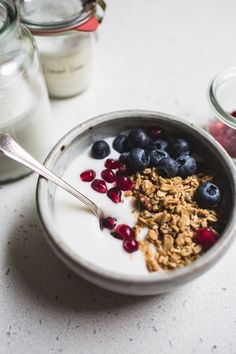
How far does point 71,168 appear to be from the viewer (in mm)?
891

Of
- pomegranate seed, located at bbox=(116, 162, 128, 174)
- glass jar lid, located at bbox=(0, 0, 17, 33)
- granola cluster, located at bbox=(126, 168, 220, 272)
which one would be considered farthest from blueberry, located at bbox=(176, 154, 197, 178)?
glass jar lid, located at bbox=(0, 0, 17, 33)

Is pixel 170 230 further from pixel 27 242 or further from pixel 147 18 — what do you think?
pixel 147 18

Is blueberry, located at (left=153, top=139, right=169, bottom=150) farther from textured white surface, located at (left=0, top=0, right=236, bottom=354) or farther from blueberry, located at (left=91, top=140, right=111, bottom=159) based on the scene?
textured white surface, located at (left=0, top=0, right=236, bottom=354)

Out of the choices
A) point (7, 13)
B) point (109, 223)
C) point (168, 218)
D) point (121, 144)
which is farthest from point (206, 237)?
point (7, 13)

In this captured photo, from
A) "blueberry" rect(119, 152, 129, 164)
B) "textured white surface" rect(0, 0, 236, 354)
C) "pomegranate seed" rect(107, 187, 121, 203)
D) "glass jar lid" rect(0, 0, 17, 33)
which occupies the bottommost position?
"textured white surface" rect(0, 0, 236, 354)

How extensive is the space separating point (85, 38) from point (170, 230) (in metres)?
0.56

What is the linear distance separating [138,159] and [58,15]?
0.45 meters

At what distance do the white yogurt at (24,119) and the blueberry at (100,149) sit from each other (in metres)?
0.15

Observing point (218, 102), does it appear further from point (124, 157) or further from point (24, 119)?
point (24, 119)

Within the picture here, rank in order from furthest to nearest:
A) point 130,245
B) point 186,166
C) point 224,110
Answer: point 224,110 → point 186,166 → point 130,245

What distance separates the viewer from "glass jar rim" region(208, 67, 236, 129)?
0.94m

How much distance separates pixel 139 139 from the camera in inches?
35.1

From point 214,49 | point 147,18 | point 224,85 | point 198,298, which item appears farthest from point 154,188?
point 147,18

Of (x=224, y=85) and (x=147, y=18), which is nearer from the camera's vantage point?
(x=224, y=85)
